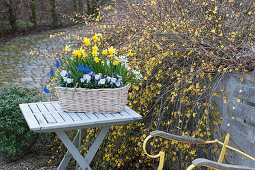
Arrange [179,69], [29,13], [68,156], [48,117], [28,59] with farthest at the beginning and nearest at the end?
1. [29,13]
2. [28,59]
3. [179,69]
4. [68,156]
5. [48,117]

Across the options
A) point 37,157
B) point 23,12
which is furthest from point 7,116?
point 23,12

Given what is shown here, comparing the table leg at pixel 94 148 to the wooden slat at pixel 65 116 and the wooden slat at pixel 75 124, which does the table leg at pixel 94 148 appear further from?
the wooden slat at pixel 65 116

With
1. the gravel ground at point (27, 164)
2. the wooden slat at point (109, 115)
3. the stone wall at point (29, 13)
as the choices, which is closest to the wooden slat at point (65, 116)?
the wooden slat at point (109, 115)

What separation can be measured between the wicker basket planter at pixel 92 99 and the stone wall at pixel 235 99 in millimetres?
843

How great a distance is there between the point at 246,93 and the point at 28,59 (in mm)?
5760

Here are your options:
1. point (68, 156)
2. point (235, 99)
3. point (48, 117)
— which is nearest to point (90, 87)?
point (48, 117)

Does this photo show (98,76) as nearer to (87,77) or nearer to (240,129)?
(87,77)

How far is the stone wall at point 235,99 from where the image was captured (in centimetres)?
212

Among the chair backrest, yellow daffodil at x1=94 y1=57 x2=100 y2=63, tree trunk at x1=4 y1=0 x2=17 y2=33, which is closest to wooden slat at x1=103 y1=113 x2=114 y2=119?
yellow daffodil at x1=94 y1=57 x2=100 y2=63

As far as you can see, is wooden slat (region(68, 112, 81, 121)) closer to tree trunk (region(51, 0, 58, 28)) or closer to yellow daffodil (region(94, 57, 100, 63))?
yellow daffodil (region(94, 57, 100, 63))

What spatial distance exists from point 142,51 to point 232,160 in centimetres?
119

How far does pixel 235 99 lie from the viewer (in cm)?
226

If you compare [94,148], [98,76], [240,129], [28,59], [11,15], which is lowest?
[28,59]

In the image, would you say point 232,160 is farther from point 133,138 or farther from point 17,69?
point 17,69
